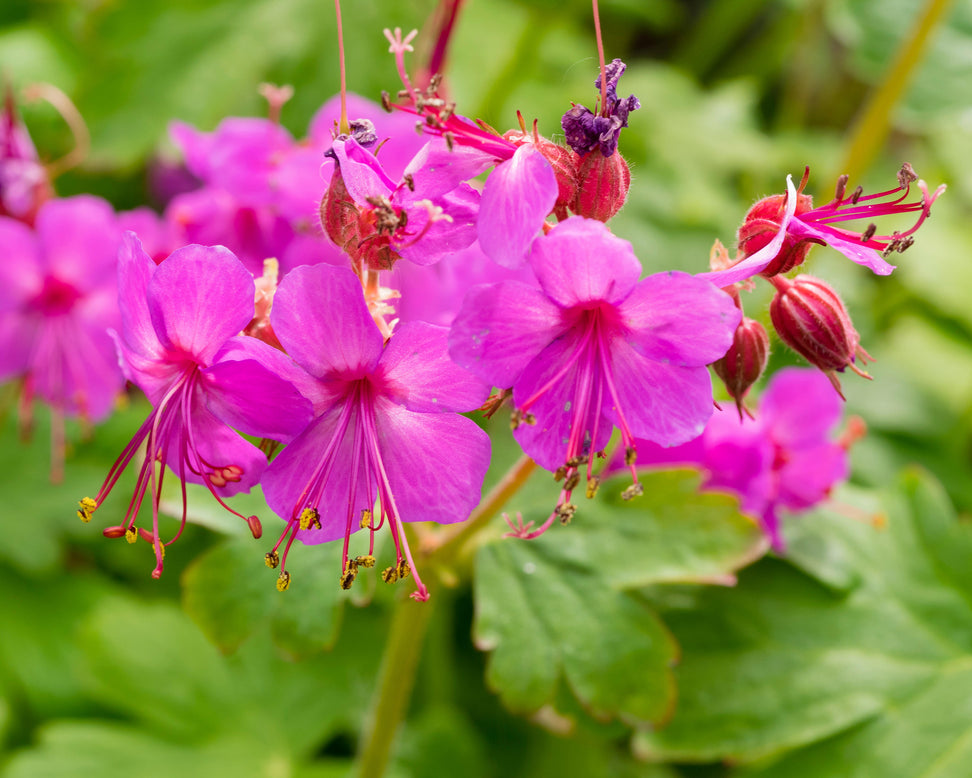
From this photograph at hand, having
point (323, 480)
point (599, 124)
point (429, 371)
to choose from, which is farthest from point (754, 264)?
point (323, 480)

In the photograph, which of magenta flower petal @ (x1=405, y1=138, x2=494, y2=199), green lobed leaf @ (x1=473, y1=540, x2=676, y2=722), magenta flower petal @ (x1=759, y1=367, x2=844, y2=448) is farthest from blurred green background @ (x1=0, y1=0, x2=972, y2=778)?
magenta flower petal @ (x1=405, y1=138, x2=494, y2=199)

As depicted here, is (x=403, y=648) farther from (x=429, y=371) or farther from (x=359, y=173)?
(x=359, y=173)

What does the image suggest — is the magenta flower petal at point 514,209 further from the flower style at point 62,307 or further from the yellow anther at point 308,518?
the flower style at point 62,307

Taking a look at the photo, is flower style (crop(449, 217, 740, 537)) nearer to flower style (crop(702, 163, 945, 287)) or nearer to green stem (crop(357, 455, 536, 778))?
flower style (crop(702, 163, 945, 287))

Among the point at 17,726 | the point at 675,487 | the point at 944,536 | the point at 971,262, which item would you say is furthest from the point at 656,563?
the point at 971,262

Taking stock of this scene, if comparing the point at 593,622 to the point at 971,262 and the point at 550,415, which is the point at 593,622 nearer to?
the point at 550,415
